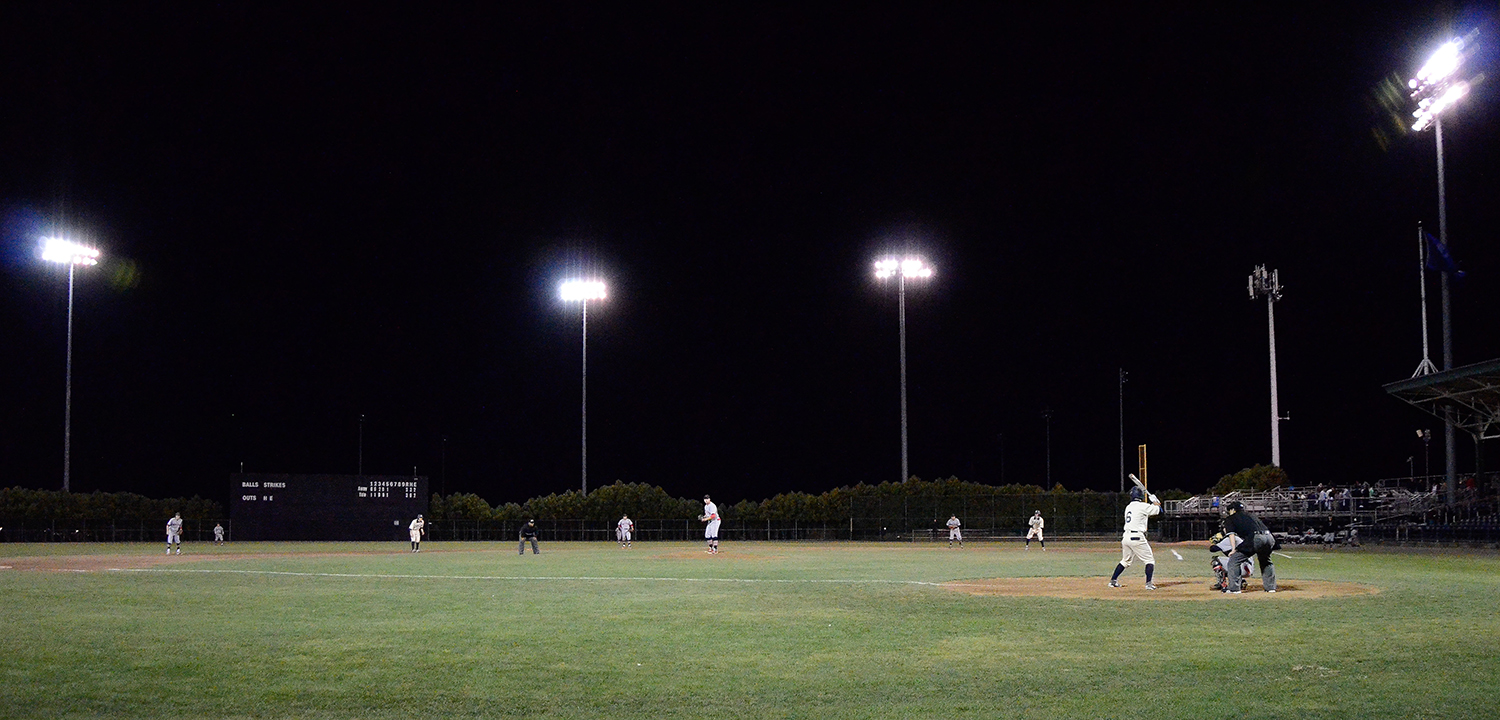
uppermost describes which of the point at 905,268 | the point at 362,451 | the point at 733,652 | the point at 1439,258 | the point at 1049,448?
the point at 905,268

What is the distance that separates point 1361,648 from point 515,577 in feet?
53.8

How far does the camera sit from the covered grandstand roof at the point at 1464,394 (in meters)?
37.2

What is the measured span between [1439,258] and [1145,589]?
26.9 meters

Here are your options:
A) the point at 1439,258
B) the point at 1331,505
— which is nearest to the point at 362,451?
the point at 1331,505

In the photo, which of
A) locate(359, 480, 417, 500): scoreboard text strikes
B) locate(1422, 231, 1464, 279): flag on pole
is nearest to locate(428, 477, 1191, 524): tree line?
locate(359, 480, 417, 500): scoreboard text strikes

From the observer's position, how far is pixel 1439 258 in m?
38.8

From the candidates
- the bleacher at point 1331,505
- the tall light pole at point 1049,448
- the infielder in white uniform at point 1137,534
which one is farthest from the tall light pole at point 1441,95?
the tall light pole at point 1049,448

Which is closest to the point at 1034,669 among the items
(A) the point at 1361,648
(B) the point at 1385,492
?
(A) the point at 1361,648

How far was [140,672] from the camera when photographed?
9727 millimetres

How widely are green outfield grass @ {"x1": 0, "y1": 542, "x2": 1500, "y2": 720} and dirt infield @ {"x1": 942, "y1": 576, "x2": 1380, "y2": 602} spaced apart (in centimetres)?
36

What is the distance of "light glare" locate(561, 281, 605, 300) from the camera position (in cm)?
6438

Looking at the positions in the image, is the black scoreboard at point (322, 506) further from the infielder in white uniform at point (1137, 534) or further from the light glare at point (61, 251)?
the infielder in white uniform at point (1137, 534)

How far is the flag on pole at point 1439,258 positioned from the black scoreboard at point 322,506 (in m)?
42.9

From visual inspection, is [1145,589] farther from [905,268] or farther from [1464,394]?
[905,268]
